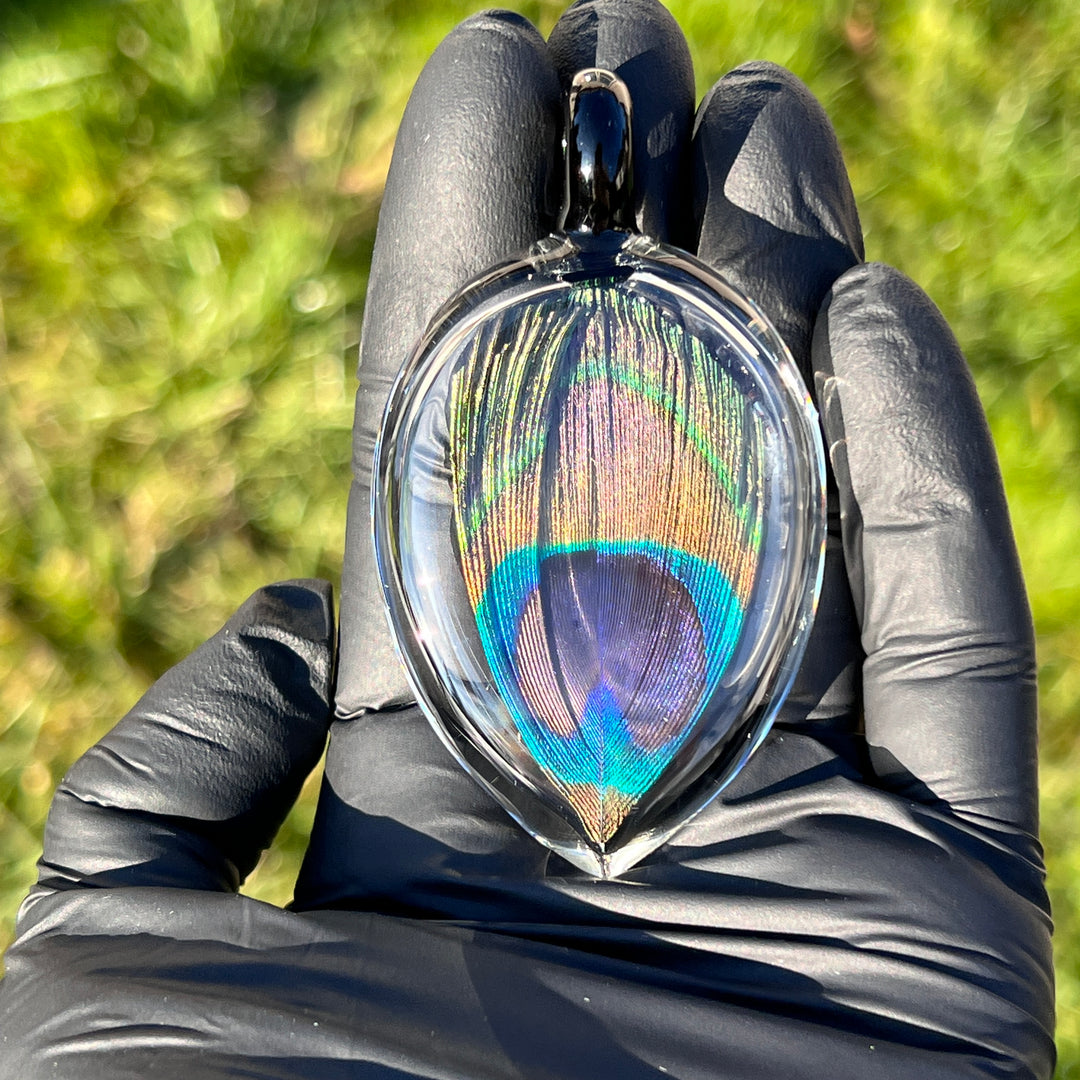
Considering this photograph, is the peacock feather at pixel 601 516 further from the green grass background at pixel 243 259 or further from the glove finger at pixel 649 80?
the green grass background at pixel 243 259

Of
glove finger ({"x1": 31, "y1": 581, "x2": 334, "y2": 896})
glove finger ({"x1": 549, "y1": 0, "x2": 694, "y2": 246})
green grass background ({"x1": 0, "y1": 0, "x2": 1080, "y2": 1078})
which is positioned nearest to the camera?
glove finger ({"x1": 31, "y1": 581, "x2": 334, "y2": 896})

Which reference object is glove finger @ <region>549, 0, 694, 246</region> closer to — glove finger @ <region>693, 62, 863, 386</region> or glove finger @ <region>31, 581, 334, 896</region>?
glove finger @ <region>693, 62, 863, 386</region>

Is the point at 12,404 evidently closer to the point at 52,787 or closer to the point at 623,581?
the point at 52,787

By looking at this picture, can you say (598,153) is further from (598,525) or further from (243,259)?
(243,259)

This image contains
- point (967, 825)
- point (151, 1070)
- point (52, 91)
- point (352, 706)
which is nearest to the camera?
point (151, 1070)

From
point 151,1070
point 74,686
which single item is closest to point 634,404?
point 151,1070

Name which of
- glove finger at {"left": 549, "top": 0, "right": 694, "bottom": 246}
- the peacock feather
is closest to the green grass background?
glove finger at {"left": 549, "top": 0, "right": 694, "bottom": 246}
